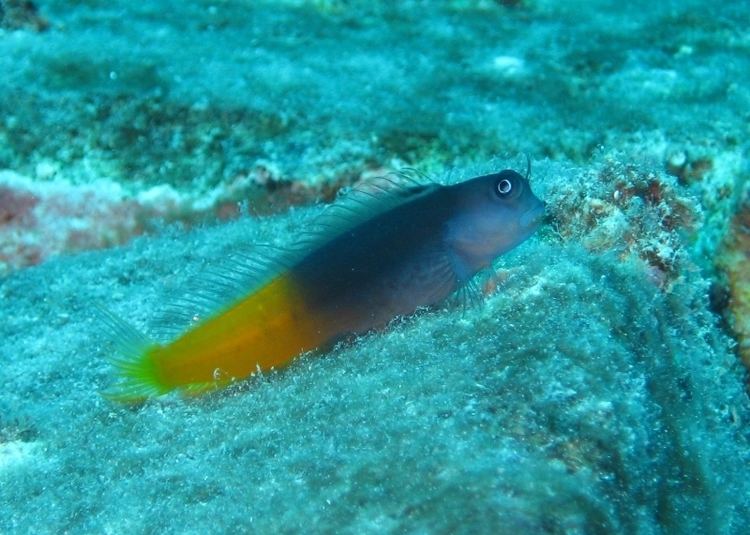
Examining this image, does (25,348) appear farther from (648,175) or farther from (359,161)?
(648,175)

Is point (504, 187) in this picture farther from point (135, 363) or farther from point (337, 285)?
point (135, 363)

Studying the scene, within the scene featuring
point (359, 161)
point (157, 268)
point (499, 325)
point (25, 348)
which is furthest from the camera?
point (359, 161)

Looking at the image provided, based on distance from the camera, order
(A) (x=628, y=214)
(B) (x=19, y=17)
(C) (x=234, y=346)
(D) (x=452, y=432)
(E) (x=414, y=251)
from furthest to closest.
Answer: (B) (x=19, y=17) → (A) (x=628, y=214) → (E) (x=414, y=251) → (C) (x=234, y=346) → (D) (x=452, y=432)

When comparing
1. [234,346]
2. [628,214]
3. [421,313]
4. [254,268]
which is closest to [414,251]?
[421,313]

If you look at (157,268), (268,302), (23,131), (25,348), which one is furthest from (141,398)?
(23,131)

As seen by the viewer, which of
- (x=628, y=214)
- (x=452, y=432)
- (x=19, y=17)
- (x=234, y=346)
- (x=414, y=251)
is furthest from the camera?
(x=19, y=17)

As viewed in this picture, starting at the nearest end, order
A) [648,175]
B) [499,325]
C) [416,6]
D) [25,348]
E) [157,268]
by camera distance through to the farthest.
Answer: [499,325]
[648,175]
[25,348]
[157,268]
[416,6]

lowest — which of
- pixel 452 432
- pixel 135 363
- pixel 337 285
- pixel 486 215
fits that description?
pixel 135 363
